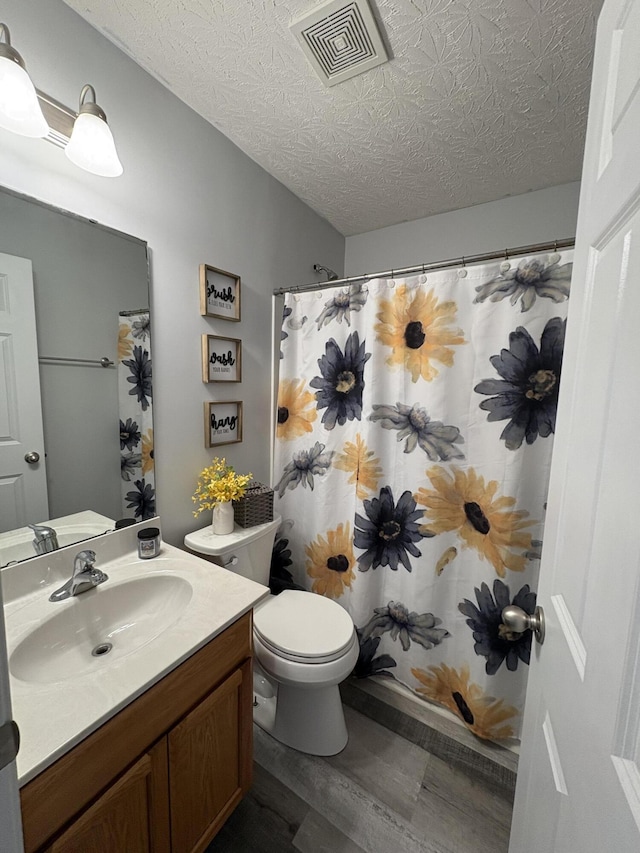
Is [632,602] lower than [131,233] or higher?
lower

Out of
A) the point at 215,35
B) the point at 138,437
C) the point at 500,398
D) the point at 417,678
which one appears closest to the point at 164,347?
the point at 138,437

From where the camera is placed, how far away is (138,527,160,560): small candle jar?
113cm

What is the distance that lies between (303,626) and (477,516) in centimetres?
80

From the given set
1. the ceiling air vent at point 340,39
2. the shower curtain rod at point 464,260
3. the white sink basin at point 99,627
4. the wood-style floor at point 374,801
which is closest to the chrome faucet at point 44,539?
the white sink basin at point 99,627

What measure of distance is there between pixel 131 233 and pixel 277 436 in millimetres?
1052

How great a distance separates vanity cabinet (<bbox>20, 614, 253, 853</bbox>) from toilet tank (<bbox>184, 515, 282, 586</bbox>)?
42 centimetres

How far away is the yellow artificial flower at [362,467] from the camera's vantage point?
4.95ft

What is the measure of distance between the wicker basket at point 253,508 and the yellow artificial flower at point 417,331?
32.1 inches

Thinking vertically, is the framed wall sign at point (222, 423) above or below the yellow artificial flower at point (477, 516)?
above

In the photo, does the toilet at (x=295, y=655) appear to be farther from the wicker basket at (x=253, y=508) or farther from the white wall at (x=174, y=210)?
the white wall at (x=174, y=210)

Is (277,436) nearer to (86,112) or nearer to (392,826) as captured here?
(86,112)

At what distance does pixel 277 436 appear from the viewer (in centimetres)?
179

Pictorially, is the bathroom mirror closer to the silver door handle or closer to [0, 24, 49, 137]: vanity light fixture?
[0, 24, 49, 137]: vanity light fixture

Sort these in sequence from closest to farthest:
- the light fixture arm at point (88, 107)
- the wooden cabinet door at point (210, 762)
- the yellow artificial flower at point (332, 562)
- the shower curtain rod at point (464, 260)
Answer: the wooden cabinet door at point (210, 762) < the light fixture arm at point (88, 107) < the shower curtain rod at point (464, 260) < the yellow artificial flower at point (332, 562)
